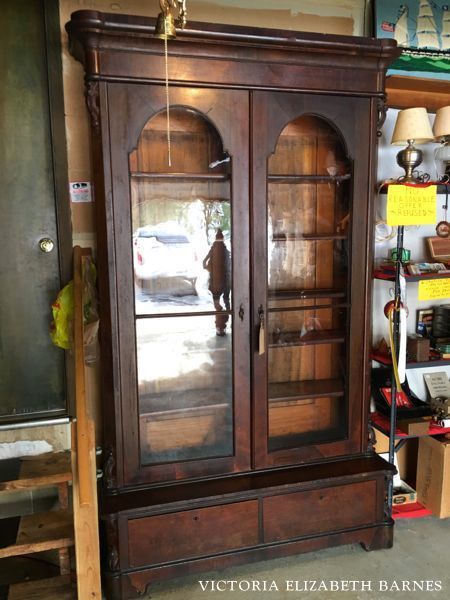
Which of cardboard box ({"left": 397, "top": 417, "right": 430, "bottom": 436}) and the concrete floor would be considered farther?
cardboard box ({"left": 397, "top": 417, "right": 430, "bottom": 436})

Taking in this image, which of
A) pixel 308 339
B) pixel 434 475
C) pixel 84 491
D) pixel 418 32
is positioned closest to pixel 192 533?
pixel 84 491

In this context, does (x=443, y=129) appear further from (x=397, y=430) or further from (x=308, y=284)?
(x=397, y=430)

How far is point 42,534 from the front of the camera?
1943 mm

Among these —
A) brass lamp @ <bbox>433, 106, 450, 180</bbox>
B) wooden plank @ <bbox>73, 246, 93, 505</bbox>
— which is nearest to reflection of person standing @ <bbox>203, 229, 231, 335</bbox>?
wooden plank @ <bbox>73, 246, 93, 505</bbox>

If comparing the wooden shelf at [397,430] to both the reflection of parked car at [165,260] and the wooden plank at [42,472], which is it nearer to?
the reflection of parked car at [165,260]

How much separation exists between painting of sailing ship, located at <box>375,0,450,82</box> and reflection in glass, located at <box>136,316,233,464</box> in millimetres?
1557

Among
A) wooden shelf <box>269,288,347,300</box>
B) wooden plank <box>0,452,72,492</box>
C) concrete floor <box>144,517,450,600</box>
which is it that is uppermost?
wooden shelf <box>269,288,347,300</box>

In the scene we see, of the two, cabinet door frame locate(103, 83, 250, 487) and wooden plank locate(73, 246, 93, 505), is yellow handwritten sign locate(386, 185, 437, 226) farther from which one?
wooden plank locate(73, 246, 93, 505)

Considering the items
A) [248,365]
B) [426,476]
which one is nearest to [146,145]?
[248,365]

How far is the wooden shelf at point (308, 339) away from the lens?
2.17 meters

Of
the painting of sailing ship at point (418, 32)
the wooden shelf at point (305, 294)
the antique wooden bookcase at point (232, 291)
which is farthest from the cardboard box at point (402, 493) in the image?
the painting of sailing ship at point (418, 32)

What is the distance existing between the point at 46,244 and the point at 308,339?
4.02 ft

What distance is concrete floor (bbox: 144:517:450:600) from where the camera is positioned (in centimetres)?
193

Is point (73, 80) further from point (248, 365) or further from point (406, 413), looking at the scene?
point (406, 413)
